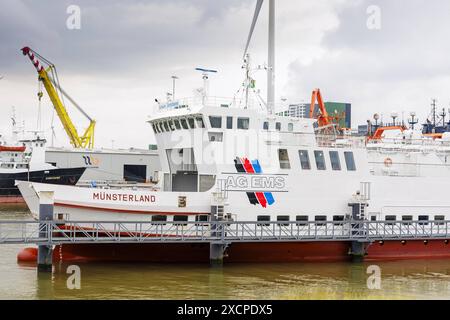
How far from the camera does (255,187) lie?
29.3 m

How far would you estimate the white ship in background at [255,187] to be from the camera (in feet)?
91.6

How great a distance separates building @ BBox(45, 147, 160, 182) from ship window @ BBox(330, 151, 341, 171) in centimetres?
5438

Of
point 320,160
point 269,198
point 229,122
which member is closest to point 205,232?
point 269,198

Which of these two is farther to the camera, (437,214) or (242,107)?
(437,214)

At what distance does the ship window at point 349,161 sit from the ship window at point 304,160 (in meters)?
2.32

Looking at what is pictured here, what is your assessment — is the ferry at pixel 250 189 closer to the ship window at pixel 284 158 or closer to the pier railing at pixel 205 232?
the ship window at pixel 284 158

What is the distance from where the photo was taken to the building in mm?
83938

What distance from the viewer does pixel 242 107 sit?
1219 inches

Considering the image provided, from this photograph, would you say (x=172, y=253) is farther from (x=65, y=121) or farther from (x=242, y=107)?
(x=65, y=121)

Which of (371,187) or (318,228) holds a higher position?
(371,187)

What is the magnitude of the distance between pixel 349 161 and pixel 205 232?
876 cm

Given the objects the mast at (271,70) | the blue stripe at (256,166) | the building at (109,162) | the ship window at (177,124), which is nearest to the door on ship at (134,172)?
the building at (109,162)

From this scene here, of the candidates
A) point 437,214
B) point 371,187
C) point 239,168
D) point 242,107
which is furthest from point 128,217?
point 437,214
